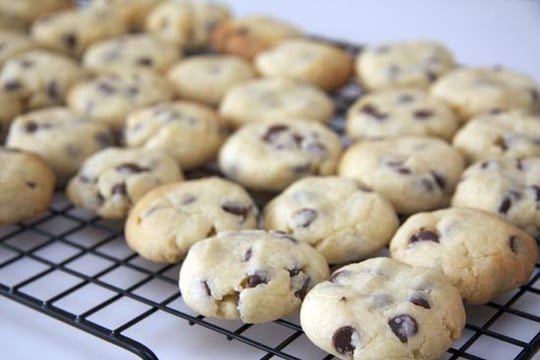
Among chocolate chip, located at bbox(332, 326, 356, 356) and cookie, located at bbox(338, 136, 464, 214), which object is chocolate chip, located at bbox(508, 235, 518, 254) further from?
chocolate chip, located at bbox(332, 326, 356, 356)

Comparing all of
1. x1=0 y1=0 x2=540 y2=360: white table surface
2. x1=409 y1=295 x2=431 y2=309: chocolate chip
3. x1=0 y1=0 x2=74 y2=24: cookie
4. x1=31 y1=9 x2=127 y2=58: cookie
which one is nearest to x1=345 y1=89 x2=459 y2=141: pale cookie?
x1=409 y1=295 x2=431 y2=309: chocolate chip

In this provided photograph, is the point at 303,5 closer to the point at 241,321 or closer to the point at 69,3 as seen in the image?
the point at 69,3

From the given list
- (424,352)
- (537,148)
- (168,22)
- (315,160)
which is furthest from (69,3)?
(424,352)

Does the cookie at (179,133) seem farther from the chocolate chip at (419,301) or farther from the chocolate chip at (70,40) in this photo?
the chocolate chip at (419,301)

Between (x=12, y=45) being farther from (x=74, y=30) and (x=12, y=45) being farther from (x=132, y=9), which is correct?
(x=132, y=9)

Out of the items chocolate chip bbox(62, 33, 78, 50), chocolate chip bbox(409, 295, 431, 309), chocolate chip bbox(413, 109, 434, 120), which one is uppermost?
chocolate chip bbox(62, 33, 78, 50)

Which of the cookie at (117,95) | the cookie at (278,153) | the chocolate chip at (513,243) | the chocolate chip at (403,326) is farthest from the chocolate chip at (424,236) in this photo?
the cookie at (117,95)
